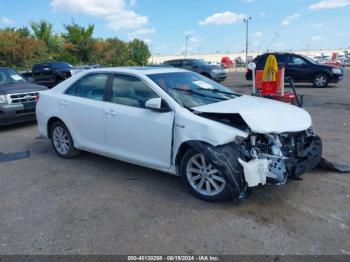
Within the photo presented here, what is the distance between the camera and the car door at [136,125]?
434cm

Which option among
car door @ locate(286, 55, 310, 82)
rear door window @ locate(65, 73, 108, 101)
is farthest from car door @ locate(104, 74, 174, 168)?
car door @ locate(286, 55, 310, 82)

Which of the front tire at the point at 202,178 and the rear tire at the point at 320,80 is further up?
the rear tire at the point at 320,80

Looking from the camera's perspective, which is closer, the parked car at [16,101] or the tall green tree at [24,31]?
the parked car at [16,101]

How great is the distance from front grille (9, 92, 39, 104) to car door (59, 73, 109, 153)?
3448 millimetres

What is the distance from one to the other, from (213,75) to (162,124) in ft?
49.4

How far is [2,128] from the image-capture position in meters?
9.14

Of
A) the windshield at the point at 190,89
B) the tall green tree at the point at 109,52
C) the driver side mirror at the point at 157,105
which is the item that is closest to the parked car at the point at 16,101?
the windshield at the point at 190,89

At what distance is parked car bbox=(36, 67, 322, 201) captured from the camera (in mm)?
3822

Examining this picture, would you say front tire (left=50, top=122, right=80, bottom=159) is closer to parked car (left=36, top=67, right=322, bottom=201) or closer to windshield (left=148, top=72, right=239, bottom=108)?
parked car (left=36, top=67, right=322, bottom=201)

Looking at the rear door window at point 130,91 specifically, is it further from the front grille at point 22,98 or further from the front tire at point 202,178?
the front grille at point 22,98

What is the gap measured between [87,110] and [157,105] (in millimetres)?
1491

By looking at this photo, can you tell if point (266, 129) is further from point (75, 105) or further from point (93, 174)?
point (75, 105)

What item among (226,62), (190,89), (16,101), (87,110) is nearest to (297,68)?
(16,101)

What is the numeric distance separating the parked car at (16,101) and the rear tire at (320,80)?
12267 mm
